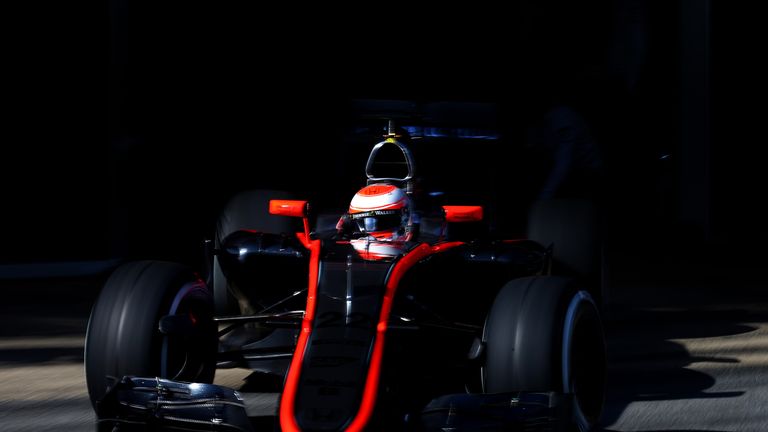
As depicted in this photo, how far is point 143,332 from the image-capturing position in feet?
16.5

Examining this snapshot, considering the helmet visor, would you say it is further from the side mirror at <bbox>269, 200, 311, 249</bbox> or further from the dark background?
the dark background

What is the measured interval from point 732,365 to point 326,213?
2.29 m

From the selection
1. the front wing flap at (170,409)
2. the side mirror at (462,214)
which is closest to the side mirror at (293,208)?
the side mirror at (462,214)

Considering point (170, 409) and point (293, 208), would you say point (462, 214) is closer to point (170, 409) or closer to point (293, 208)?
point (293, 208)

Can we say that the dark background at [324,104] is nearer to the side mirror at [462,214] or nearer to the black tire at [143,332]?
the side mirror at [462,214]

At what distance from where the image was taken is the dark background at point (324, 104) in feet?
35.1

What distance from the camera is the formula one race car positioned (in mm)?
4469

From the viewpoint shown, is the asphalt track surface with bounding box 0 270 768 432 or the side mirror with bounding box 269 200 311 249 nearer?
the asphalt track surface with bounding box 0 270 768 432

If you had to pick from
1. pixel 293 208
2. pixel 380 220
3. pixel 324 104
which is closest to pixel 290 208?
pixel 293 208

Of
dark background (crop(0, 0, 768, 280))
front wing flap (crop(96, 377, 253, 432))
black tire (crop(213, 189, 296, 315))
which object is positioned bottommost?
front wing flap (crop(96, 377, 253, 432))

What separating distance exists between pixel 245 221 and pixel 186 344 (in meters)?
1.97

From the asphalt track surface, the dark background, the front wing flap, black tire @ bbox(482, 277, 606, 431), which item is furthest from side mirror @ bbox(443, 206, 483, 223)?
the dark background

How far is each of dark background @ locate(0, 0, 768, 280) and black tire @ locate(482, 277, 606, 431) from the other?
3764 millimetres

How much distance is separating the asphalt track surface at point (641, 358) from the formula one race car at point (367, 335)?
1.51 feet
